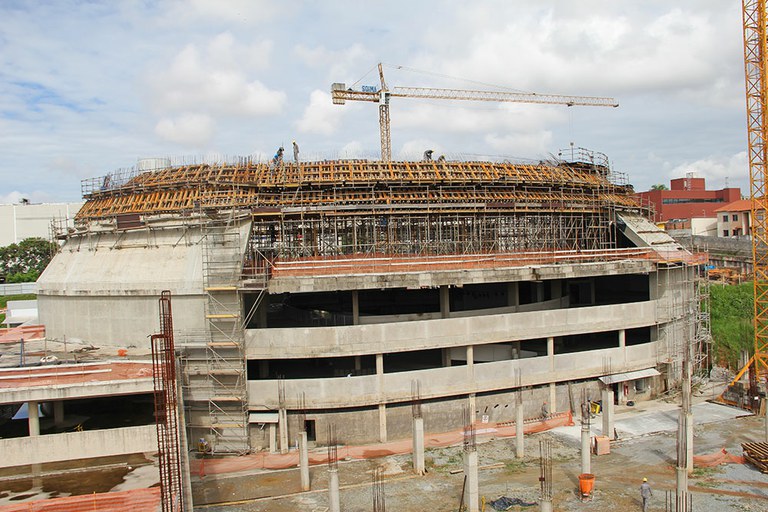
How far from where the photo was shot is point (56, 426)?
24.5 meters

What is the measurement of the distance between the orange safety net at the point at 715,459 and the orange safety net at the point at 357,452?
573 cm

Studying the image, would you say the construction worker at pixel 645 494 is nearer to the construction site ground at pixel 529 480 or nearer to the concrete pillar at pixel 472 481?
the construction site ground at pixel 529 480

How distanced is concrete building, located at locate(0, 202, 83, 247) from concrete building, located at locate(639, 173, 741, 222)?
3509 inches

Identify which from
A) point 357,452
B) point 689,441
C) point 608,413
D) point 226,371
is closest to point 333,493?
point 357,452

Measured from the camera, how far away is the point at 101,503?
18.4m

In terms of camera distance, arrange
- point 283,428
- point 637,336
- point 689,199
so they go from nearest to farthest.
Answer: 1. point 283,428
2. point 637,336
3. point 689,199

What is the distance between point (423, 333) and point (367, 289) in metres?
3.21

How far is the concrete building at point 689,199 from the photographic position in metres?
89.1

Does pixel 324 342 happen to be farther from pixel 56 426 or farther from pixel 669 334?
pixel 669 334

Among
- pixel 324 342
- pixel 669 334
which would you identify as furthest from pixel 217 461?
A: pixel 669 334

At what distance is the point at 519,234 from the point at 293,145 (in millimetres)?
14382

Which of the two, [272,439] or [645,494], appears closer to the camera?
[645,494]

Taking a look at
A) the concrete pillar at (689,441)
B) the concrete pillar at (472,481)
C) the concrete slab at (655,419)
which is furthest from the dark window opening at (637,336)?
the concrete pillar at (472,481)

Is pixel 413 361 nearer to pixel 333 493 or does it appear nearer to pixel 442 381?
pixel 442 381
